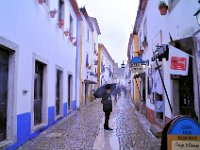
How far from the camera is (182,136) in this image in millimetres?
4961

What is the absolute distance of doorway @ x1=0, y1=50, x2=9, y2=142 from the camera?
742 cm

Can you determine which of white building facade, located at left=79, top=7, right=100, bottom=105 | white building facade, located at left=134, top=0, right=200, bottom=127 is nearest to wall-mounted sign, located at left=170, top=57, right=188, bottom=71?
white building facade, located at left=134, top=0, right=200, bottom=127

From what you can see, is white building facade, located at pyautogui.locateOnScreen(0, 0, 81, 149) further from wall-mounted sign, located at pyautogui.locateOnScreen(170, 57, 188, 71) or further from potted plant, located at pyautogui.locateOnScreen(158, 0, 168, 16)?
potted plant, located at pyautogui.locateOnScreen(158, 0, 168, 16)

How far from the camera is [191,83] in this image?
7750 millimetres

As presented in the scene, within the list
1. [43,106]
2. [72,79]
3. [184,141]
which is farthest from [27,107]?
[72,79]

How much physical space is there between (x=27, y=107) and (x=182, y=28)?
4956mm

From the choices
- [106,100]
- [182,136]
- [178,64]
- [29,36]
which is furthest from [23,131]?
[182,136]

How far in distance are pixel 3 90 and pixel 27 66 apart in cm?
164

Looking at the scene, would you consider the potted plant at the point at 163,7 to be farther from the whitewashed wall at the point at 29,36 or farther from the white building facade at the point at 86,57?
the white building facade at the point at 86,57

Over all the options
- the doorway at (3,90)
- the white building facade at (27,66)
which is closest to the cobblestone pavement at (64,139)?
the white building facade at (27,66)

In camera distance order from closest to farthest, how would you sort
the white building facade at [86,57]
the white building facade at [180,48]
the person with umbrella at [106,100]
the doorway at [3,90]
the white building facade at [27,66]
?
the white building facade at [180,48], the doorway at [3,90], the white building facade at [27,66], the person with umbrella at [106,100], the white building facade at [86,57]

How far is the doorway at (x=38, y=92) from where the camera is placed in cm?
1063

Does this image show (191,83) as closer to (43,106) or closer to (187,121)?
(187,121)

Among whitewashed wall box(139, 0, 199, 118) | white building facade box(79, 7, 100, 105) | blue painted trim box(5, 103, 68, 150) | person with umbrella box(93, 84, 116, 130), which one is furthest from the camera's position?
white building facade box(79, 7, 100, 105)
